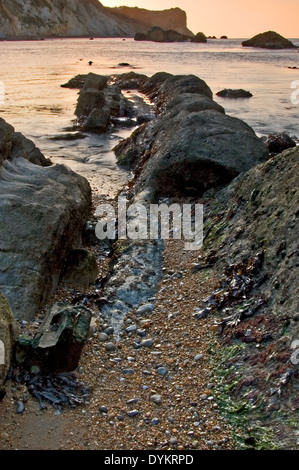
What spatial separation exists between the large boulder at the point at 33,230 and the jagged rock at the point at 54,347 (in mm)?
817

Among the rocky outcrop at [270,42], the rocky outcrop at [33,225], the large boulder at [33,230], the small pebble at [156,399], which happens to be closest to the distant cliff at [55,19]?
the rocky outcrop at [270,42]

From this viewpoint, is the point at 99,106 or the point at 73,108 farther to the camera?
the point at 73,108

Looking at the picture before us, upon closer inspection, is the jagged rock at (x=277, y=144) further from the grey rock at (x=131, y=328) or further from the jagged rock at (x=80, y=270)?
the grey rock at (x=131, y=328)

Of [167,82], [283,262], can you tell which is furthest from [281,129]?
[283,262]

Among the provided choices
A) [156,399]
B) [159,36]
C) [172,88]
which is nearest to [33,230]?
[156,399]

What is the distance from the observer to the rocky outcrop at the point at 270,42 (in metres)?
111

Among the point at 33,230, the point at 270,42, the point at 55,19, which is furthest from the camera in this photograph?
the point at 55,19

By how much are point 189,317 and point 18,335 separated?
2.05 meters

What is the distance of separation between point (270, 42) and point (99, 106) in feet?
346

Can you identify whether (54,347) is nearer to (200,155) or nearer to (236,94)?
(200,155)

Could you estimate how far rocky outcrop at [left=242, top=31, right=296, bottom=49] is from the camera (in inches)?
4370

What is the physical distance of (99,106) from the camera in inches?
876
